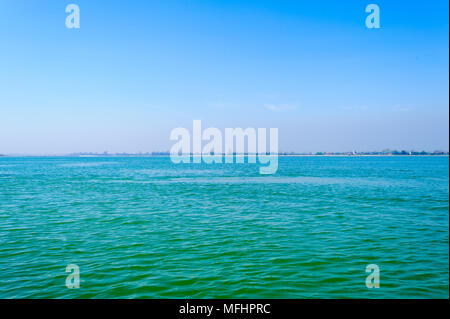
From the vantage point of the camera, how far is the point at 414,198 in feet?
97.3

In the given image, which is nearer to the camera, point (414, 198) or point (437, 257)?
point (437, 257)

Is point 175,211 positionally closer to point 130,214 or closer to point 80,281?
point 130,214

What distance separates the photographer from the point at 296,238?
15.4 metres

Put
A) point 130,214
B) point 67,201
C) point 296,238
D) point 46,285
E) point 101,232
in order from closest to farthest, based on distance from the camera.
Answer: point 46,285 < point 296,238 < point 101,232 < point 130,214 < point 67,201

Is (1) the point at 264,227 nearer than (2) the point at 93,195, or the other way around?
(1) the point at 264,227

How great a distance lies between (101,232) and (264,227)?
10035mm
